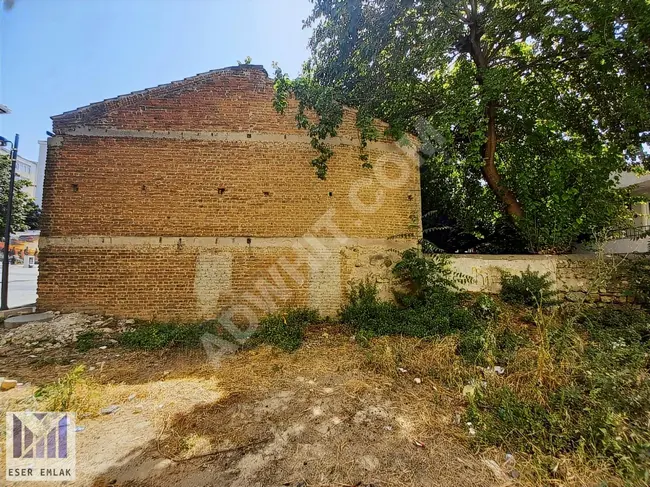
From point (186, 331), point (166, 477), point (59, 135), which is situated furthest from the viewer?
point (59, 135)

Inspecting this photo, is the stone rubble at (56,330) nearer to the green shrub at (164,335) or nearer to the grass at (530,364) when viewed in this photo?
the green shrub at (164,335)

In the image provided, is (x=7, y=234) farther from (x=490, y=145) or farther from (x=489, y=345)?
(x=490, y=145)

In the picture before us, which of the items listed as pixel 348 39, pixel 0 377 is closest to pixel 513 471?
pixel 0 377

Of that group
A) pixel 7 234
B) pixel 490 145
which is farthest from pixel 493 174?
pixel 7 234

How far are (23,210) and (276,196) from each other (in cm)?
1119

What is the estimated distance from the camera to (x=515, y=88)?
6.43 meters

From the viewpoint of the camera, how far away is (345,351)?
4707mm

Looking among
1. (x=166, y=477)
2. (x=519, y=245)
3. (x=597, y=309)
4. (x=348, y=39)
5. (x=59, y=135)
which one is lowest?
(x=166, y=477)

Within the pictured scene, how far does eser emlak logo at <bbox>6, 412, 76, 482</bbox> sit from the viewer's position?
225cm

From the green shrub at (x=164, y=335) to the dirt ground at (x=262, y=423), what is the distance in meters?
0.45

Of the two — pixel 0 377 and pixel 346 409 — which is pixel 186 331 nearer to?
pixel 0 377

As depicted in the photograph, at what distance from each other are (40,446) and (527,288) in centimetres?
754

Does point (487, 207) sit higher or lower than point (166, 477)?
higher

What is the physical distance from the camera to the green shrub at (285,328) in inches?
200
